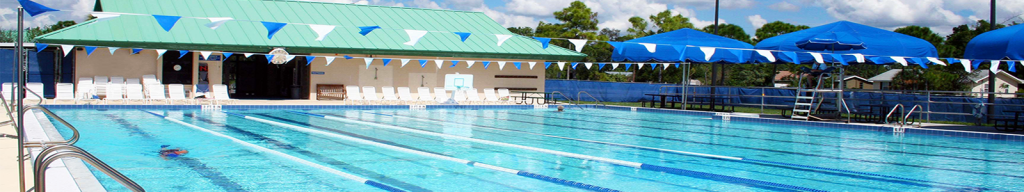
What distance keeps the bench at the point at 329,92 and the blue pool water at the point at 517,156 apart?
17.5 ft

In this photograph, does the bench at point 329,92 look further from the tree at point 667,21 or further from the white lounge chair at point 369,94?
the tree at point 667,21

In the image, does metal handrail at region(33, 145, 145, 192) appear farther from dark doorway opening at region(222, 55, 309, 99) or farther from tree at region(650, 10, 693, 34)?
tree at region(650, 10, 693, 34)

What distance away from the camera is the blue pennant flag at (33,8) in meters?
7.09

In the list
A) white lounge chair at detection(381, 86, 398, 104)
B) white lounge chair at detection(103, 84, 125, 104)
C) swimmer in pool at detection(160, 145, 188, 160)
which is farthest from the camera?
white lounge chair at detection(381, 86, 398, 104)

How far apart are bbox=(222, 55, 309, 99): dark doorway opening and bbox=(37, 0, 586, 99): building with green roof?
0.10 feet

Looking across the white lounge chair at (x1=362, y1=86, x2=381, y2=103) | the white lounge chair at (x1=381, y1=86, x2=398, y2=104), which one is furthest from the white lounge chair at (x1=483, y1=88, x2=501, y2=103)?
the white lounge chair at (x1=362, y1=86, x2=381, y2=103)

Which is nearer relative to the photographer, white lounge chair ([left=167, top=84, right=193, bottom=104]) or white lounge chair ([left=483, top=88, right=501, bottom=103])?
white lounge chair ([left=167, top=84, right=193, bottom=104])

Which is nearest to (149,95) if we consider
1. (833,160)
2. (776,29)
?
(833,160)

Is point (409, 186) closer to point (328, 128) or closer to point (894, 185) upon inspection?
point (894, 185)

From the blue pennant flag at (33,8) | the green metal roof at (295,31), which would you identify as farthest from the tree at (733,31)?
the blue pennant flag at (33,8)

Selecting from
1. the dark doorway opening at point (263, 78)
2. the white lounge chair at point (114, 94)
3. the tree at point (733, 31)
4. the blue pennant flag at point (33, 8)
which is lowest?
the white lounge chair at point (114, 94)

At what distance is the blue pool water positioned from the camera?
23.4ft

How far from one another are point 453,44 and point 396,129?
979 cm

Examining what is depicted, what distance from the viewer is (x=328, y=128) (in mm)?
12359
